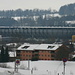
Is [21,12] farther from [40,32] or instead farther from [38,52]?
[38,52]

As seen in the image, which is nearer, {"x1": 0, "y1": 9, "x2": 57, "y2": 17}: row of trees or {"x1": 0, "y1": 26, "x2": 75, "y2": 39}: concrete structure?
{"x1": 0, "y1": 26, "x2": 75, "y2": 39}: concrete structure

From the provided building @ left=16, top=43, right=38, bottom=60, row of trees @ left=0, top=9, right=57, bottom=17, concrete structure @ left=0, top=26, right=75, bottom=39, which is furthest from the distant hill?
building @ left=16, top=43, right=38, bottom=60

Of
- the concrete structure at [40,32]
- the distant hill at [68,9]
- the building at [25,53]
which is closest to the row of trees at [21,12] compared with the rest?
the distant hill at [68,9]

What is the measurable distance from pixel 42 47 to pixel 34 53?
70 cm

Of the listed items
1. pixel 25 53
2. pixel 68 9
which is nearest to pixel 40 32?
pixel 25 53

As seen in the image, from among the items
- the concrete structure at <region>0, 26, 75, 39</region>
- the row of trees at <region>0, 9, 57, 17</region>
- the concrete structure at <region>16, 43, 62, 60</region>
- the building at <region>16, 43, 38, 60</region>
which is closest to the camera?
the concrete structure at <region>16, 43, 62, 60</region>

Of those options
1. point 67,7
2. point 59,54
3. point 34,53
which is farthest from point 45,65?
point 67,7

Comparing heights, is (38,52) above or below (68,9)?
above

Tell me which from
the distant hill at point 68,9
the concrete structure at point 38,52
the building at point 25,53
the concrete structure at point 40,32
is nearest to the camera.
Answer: the concrete structure at point 38,52

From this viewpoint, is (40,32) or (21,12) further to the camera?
(21,12)

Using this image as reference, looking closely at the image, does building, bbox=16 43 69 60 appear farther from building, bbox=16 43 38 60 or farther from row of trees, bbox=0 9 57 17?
row of trees, bbox=0 9 57 17

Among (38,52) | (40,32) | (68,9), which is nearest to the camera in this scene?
(38,52)

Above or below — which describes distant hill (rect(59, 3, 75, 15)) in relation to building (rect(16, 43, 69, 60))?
below

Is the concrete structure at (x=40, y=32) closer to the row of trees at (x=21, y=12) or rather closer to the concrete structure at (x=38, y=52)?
the concrete structure at (x=38, y=52)
